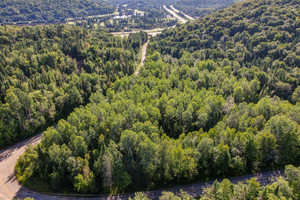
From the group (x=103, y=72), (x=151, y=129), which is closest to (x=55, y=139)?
(x=151, y=129)

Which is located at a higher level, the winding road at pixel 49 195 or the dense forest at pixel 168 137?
the dense forest at pixel 168 137

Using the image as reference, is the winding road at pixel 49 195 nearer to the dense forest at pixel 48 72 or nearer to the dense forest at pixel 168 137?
the dense forest at pixel 168 137

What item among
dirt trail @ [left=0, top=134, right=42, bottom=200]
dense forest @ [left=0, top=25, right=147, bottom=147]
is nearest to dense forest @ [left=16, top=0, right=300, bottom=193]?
dirt trail @ [left=0, top=134, right=42, bottom=200]

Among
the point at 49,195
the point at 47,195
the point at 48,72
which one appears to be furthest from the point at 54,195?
the point at 48,72

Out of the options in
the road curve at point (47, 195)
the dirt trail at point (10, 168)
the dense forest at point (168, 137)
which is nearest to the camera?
the road curve at point (47, 195)

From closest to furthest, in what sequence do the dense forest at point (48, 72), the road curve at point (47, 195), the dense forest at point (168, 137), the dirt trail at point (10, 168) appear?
the road curve at point (47, 195) → the dense forest at point (168, 137) → the dirt trail at point (10, 168) → the dense forest at point (48, 72)

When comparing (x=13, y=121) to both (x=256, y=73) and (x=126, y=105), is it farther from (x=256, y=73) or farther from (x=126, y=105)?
(x=256, y=73)

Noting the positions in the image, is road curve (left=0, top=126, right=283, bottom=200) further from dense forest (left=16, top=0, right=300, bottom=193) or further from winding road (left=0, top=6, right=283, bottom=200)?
dense forest (left=16, top=0, right=300, bottom=193)

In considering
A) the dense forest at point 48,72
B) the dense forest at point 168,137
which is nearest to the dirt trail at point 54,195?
the dense forest at point 168,137
